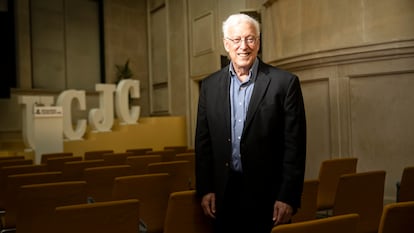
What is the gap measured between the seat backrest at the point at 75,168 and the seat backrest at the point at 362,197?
2.30 metres

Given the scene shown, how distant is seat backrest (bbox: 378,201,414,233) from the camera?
5.50ft

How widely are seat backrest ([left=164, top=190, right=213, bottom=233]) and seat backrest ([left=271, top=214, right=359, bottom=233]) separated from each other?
83 cm

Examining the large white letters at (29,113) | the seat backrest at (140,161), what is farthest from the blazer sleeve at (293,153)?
the large white letters at (29,113)

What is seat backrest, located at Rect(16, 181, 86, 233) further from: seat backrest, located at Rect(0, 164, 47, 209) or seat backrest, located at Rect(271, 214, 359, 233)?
seat backrest, located at Rect(271, 214, 359, 233)

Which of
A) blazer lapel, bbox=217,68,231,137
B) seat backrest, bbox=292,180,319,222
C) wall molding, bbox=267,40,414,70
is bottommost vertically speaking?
seat backrest, bbox=292,180,319,222

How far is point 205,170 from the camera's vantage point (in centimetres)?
196

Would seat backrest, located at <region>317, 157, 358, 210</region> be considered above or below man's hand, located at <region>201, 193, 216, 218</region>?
below

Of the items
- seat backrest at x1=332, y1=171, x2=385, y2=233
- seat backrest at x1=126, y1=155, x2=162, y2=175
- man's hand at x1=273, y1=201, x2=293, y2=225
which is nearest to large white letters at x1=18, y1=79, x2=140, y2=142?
seat backrest at x1=126, y1=155, x2=162, y2=175

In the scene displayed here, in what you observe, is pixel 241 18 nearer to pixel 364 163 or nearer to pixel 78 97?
pixel 364 163

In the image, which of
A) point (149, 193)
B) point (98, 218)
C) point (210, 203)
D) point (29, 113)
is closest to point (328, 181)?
point (149, 193)

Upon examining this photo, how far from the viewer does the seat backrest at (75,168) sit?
12.6ft

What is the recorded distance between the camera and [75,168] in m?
4.28

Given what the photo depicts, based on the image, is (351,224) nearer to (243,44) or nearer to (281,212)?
(281,212)

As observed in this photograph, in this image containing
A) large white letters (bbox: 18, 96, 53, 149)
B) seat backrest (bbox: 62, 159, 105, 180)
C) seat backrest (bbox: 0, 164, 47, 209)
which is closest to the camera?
seat backrest (bbox: 0, 164, 47, 209)
